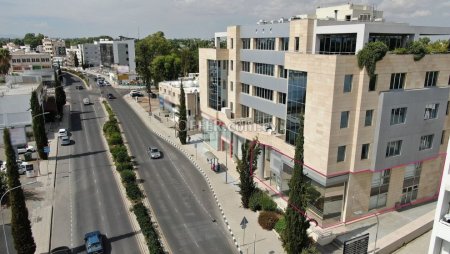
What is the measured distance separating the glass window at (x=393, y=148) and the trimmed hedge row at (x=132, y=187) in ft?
90.1

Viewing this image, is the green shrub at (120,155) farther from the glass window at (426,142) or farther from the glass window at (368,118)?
the glass window at (426,142)

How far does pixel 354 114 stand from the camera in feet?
119

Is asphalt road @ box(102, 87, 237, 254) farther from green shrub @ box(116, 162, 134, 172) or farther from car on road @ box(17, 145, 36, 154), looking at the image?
car on road @ box(17, 145, 36, 154)

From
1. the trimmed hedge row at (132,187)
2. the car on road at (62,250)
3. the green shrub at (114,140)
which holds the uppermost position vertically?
the green shrub at (114,140)

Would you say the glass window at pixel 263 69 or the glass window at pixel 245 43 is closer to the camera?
the glass window at pixel 263 69

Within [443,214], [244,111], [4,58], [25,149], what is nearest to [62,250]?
[443,214]

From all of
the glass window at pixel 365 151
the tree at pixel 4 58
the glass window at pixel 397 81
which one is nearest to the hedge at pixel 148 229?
the glass window at pixel 365 151

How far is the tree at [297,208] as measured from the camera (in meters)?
30.0

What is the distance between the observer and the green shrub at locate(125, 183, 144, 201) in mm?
44263

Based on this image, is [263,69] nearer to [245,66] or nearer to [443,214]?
[245,66]

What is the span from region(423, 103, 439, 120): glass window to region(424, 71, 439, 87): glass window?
2520mm

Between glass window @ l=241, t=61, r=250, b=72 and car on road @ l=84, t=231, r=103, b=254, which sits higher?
glass window @ l=241, t=61, r=250, b=72

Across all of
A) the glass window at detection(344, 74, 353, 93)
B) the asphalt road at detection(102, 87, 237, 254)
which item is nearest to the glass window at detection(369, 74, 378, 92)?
the glass window at detection(344, 74, 353, 93)

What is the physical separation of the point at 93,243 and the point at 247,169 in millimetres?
19131
